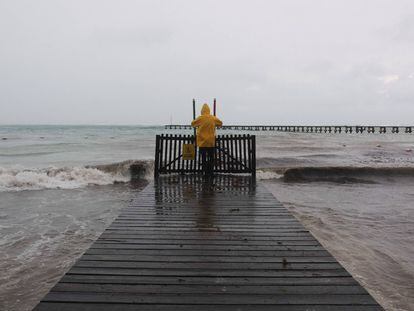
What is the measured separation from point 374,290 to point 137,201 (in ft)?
14.4

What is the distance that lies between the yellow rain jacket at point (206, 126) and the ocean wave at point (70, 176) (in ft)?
21.6

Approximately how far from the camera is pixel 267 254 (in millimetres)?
3896

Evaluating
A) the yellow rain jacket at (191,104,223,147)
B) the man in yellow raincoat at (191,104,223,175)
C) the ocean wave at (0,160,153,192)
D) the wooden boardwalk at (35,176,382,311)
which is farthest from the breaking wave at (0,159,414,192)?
the wooden boardwalk at (35,176,382,311)

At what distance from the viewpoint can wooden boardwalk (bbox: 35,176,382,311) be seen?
2770 mm

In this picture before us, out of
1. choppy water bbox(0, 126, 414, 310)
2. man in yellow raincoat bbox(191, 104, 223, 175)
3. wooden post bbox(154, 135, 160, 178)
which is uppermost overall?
man in yellow raincoat bbox(191, 104, 223, 175)

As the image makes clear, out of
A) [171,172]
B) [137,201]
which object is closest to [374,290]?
[137,201]

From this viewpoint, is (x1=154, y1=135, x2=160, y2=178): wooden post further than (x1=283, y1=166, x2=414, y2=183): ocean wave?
No

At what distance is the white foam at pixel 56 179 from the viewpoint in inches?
518

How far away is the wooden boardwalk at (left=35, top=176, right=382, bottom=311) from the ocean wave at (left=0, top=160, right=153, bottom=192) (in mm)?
9147

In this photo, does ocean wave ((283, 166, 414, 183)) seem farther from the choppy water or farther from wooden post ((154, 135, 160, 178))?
wooden post ((154, 135, 160, 178))

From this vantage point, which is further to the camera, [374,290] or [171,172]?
[171,172]

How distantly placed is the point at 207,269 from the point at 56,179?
12467mm

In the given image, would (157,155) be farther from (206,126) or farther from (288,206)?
(288,206)

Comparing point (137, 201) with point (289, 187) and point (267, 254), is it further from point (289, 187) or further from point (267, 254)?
point (289, 187)
